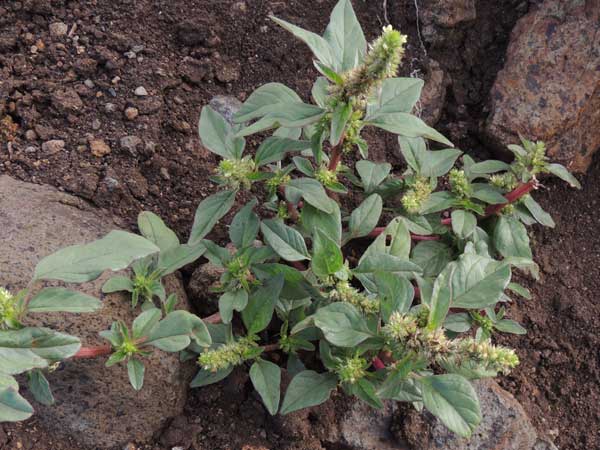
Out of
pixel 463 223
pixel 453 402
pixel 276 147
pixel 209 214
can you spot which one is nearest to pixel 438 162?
pixel 463 223

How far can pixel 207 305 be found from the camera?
278 cm

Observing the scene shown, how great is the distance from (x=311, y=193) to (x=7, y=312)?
1.08 m

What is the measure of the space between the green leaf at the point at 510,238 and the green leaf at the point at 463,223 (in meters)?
0.14

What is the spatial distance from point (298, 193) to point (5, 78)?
5.70 ft

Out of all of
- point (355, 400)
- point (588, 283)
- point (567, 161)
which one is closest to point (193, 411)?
point (355, 400)

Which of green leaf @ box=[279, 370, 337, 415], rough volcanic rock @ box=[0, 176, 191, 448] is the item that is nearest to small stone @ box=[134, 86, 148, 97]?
rough volcanic rock @ box=[0, 176, 191, 448]

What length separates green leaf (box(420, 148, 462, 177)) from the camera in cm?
279

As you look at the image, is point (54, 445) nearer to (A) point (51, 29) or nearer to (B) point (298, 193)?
(B) point (298, 193)

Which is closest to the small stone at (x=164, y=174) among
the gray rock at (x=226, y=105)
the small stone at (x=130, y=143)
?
the small stone at (x=130, y=143)

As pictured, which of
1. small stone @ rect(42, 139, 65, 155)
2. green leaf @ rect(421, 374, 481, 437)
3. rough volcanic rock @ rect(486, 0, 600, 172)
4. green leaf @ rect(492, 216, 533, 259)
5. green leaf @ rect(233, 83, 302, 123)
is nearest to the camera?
green leaf @ rect(421, 374, 481, 437)

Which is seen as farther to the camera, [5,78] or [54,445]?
[5,78]

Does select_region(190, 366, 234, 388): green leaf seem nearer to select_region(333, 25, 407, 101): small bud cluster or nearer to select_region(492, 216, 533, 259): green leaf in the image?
select_region(333, 25, 407, 101): small bud cluster

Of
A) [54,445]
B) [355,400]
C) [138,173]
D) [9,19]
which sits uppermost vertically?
[9,19]

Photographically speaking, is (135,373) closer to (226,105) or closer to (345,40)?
(345,40)
